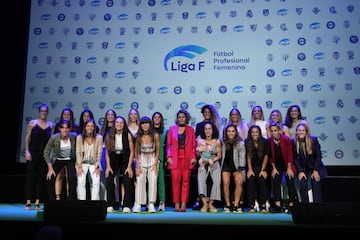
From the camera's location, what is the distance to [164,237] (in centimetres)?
403

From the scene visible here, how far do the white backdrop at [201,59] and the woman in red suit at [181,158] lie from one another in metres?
1.02

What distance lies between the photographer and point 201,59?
7.20 metres

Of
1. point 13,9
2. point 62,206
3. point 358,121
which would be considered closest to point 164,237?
point 62,206

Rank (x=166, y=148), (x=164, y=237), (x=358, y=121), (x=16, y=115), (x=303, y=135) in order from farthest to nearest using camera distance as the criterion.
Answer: (x=16, y=115) → (x=358, y=121) → (x=166, y=148) → (x=303, y=135) → (x=164, y=237)

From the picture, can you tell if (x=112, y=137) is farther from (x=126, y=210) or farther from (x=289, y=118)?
(x=289, y=118)

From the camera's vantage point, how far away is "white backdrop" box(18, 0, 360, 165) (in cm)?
693

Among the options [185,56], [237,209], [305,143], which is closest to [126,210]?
[237,209]

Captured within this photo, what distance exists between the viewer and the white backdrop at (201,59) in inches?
273

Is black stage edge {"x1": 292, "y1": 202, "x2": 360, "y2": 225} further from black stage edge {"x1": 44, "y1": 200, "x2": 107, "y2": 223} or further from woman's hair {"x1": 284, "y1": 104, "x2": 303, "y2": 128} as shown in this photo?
woman's hair {"x1": 284, "y1": 104, "x2": 303, "y2": 128}

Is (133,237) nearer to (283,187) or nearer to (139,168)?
(139,168)

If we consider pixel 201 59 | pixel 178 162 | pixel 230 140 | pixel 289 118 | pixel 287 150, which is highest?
pixel 201 59

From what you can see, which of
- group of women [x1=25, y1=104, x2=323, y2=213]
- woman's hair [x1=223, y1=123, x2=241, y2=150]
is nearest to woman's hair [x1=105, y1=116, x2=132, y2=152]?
group of women [x1=25, y1=104, x2=323, y2=213]

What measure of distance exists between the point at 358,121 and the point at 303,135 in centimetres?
144

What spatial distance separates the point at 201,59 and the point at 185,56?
265 mm
